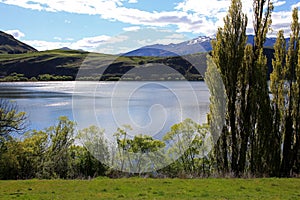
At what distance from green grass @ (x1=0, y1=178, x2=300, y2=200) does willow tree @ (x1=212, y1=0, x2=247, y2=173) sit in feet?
16.5

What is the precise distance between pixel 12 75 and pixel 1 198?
19982cm

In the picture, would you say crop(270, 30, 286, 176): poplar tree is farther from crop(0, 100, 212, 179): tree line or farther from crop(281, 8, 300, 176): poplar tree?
crop(0, 100, 212, 179): tree line

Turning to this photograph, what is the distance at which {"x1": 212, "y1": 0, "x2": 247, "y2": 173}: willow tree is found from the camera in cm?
2138

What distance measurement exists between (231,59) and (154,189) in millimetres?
10599

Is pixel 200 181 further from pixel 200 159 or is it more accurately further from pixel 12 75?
pixel 12 75

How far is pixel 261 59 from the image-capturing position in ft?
70.2

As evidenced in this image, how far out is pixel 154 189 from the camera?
1469cm

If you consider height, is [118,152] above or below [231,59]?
below

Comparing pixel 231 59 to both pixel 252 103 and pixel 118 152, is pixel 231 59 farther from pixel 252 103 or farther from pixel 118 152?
pixel 118 152

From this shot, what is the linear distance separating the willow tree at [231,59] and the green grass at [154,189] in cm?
502

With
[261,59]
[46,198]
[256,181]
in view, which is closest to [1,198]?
[46,198]

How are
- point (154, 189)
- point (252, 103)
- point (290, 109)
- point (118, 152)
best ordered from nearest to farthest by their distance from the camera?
1. point (154, 189)
2. point (252, 103)
3. point (290, 109)
4. point (118, 152)

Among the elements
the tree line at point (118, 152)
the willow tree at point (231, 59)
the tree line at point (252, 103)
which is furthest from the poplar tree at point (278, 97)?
the tree line at point (118, 152)

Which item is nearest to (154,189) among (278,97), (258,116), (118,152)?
(258,116)
